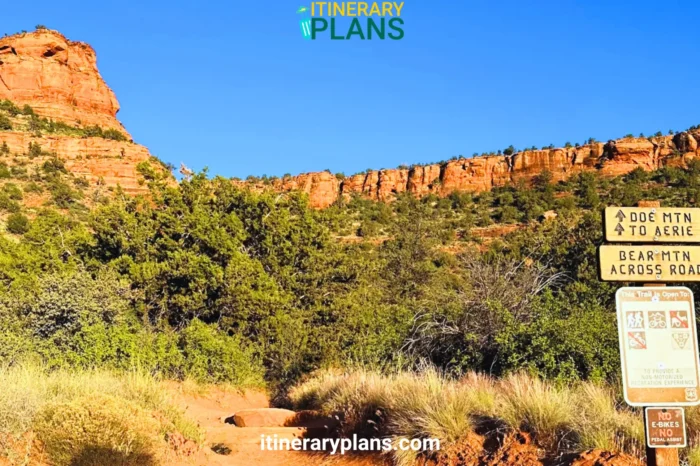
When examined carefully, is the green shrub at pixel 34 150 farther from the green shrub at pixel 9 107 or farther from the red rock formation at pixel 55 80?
the red rock formation at pixel 55 80

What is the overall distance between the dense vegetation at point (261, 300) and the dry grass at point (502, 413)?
7.16ft

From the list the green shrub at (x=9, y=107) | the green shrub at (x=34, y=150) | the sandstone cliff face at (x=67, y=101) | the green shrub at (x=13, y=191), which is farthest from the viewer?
the green shrub at (x=9, y=107)

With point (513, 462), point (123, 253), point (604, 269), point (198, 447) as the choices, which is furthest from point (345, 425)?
point (123, 253)

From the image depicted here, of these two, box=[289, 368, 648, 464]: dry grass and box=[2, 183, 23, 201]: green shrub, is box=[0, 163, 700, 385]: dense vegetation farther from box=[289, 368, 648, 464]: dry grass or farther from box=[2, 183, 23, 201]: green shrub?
box=[2, 183, 23, 201]: green shrub

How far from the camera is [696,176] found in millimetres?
49844

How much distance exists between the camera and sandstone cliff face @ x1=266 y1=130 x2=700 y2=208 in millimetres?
60750

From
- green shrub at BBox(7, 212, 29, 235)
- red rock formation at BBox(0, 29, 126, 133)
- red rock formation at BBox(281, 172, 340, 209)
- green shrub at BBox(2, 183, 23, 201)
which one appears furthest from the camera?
red rock formation at BBox(281, 172, 340, 209)

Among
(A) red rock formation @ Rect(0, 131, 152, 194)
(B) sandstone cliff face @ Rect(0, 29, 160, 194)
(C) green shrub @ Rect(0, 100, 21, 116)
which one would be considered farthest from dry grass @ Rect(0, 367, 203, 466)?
(C) green shrub @ Rect(0, 100, 21, 116)

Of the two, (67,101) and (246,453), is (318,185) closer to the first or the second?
(67,101)

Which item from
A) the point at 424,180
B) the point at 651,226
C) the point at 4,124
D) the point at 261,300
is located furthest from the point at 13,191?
the point at 651,226

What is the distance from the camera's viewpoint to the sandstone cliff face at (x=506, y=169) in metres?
60.8

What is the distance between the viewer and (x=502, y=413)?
740 cm

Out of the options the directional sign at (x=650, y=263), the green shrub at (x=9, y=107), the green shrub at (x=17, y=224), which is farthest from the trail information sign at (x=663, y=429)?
the green shrub at (x=9, y=107)

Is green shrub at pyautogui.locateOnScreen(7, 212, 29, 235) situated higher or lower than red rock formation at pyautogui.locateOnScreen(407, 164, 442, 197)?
lower
